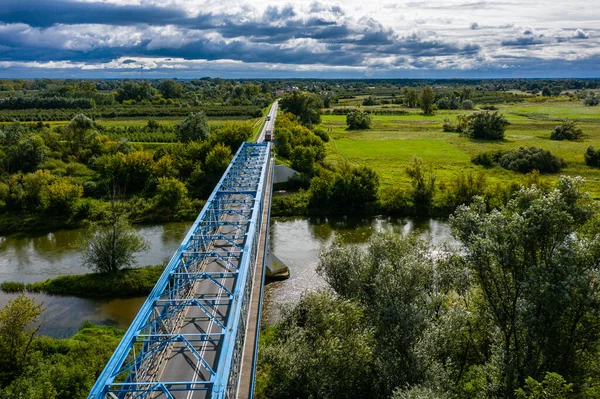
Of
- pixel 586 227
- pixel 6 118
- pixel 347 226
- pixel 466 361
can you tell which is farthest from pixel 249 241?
pixel 6 118

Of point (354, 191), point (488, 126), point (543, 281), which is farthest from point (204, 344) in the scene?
point (488, 126)

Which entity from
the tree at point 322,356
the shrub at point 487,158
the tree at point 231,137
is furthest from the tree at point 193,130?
the tree at point 322,356

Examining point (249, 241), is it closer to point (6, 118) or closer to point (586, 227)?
point (586, 227)

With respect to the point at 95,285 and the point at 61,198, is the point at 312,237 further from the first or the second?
the point at 61,198

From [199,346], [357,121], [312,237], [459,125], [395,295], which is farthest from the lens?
[357,121]

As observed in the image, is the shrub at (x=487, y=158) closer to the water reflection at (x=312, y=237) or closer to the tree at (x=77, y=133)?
the water reflection at (x=312, y=237)
